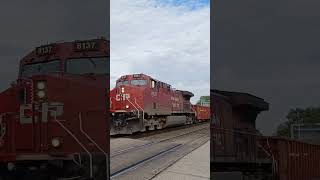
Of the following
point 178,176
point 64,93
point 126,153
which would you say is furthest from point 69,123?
point 178,176

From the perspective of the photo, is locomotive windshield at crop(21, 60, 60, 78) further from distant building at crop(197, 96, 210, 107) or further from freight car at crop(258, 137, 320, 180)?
freight car at crop(258, 137, 320, 180)

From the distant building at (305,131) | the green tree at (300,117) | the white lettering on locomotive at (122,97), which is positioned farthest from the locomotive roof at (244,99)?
the white lettering on locomotive at (122,97)

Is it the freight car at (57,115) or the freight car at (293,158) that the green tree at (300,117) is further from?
the freight car at (57,115)

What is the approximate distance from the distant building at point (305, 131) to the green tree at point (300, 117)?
135 millimetres

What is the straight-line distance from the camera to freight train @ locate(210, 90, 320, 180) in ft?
15.1

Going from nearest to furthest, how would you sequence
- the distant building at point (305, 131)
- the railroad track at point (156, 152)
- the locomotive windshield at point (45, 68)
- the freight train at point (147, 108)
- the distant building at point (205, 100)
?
the distant building at point (205, 100) < the locomotive windshield at point (45, 68) < the railroad track at point (156, 152) < the distant building at point (305, 131) < the freight train at point (147, 108)

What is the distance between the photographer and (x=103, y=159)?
3.96 m

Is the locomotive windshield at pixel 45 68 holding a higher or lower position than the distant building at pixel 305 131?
higher

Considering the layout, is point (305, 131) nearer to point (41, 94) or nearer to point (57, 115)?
point (57, 115)

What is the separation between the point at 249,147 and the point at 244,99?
90 cm

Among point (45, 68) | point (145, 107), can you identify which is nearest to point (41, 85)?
point (45, 68)

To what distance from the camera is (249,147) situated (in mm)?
5332

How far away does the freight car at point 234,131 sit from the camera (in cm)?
452

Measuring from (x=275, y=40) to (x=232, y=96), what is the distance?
2.49ft
